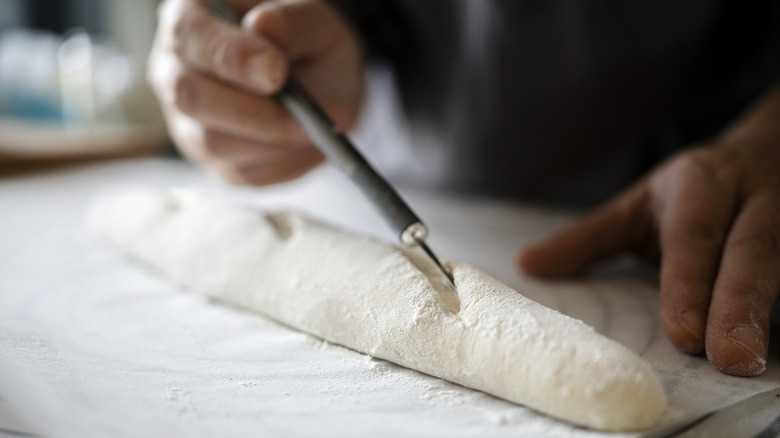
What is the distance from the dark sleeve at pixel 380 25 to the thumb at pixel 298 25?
22 cm

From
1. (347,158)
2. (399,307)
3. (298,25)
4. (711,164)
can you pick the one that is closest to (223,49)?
(298,25)

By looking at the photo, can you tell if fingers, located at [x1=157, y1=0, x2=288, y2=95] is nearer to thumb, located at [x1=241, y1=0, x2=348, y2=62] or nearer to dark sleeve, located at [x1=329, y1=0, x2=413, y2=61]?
thumb, located at [x1=241, y1=0, x2=348, y2=62]

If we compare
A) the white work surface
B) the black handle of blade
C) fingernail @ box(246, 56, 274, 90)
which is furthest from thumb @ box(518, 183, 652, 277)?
fingernail @ box(246, 56, 274, 90)

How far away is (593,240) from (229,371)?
70cm

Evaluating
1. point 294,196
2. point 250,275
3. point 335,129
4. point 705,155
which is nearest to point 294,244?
point 250,275

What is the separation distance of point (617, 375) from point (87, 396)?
0.57 m

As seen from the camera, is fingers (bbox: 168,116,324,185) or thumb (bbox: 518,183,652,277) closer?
thumb (bbox: 518,183,652,277)

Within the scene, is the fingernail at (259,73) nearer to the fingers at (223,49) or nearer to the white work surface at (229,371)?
the fingers at (223,49)

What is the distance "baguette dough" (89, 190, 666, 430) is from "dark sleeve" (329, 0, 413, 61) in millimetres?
725

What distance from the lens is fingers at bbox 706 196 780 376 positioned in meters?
0.73

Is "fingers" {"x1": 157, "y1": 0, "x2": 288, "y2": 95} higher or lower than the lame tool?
higher

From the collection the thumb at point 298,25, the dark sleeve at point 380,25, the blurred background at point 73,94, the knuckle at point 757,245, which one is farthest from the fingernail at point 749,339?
the blurred background at point 73,94

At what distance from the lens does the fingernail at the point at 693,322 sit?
781mm

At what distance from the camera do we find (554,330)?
0.69m
